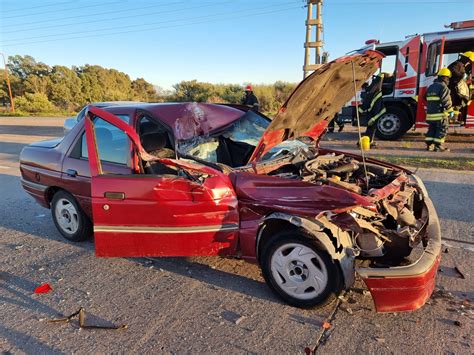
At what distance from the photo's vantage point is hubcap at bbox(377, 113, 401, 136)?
10977mm

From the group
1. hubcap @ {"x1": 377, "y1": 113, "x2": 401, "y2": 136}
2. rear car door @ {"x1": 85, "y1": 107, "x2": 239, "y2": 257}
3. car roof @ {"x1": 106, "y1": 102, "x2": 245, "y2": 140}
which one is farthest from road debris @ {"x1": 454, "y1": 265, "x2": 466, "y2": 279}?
hubcap @ {"x1": 377, "y1": 113, "x2": 401, "y2": 136}

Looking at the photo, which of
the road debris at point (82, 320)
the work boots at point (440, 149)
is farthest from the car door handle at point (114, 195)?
the work boots at point (440, 149)

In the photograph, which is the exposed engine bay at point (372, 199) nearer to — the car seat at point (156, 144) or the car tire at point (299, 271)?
the car tire at point (299, 271)

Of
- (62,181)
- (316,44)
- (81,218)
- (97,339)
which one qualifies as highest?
(316,44)

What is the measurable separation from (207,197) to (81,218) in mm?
1958

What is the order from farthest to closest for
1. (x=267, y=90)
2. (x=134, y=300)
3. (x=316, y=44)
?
(x=267, y=90)
(x=316, y=44)
(x=134, y=300)

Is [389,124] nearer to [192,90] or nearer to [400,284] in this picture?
[400,284]

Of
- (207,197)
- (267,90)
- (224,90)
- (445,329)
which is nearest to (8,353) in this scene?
(207,197)

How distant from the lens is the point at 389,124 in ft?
36.3

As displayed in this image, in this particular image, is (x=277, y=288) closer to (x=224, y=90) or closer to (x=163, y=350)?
(x=163, y=350)

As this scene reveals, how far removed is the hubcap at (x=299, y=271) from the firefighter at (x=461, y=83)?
952 cm

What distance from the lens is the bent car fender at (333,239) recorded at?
2.56 meters

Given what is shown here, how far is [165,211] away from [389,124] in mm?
9806

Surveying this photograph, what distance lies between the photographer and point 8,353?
238 cm
